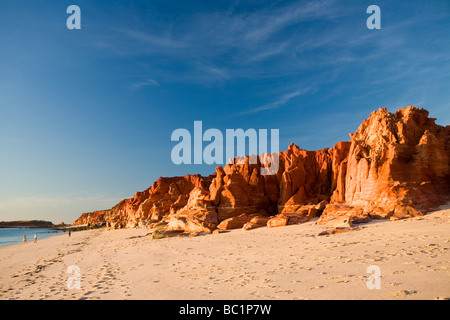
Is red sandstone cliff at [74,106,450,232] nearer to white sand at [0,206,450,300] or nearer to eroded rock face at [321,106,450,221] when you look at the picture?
eroded rock face at [321,106,450,221]

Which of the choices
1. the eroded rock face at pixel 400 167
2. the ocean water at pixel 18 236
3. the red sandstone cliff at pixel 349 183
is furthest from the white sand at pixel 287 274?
the ocean water at pixel 18 236

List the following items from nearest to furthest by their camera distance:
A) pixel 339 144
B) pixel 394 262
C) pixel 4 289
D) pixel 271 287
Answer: pixel 271 287 < pixel 394 262 < pixel 4 289 < pixel 339 144

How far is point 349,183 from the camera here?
25.9 metres

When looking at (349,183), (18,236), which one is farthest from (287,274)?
(18,236)

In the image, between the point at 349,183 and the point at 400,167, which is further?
the point at 349,183

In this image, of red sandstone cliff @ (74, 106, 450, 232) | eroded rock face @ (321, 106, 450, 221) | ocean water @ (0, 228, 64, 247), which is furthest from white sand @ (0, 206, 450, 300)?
ocean water @ (0, 228, 64, 247)

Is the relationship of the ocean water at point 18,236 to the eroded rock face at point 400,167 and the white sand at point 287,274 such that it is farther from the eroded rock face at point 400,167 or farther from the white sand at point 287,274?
the eroded rock face at point 400,167

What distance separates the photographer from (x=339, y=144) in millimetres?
31969

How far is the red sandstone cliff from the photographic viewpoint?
2073 cm

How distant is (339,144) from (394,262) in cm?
2530

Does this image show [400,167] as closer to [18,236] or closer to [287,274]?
[287,274]

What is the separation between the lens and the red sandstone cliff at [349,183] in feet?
68.0
